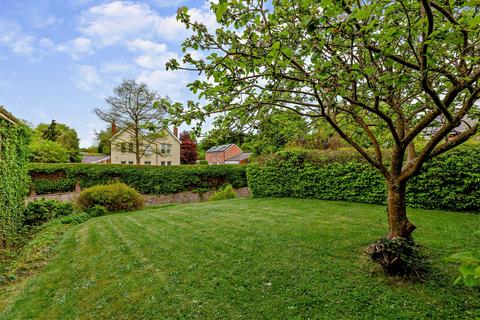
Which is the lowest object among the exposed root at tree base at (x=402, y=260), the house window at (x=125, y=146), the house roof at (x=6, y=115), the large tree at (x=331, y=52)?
the exposed root at tree base at (x=402, y=260)

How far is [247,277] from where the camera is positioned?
421 cm

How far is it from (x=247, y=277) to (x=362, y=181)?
8395 mm

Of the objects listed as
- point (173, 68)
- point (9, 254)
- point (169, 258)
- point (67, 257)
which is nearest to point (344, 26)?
point (173, 68)

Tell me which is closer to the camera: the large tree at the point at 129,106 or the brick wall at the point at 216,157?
the large tree at the point at 129,106

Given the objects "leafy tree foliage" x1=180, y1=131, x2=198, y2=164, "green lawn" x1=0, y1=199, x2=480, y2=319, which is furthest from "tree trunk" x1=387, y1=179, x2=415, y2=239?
"leafy tree foliage" x1=180, y1=131, x2=198, y2=164

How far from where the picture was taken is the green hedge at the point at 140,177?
18.5m

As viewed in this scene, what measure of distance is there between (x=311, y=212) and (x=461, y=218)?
Result: 4.25 meters

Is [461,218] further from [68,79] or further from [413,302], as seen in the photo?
[68,79]

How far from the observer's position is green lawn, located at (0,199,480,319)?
10.8 feet

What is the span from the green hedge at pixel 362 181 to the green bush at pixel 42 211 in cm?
1025

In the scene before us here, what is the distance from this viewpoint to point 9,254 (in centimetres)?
706

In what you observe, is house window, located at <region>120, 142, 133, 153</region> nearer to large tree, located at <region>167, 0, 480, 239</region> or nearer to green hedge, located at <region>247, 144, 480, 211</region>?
green hedge, located at <region>247, 144, 480, 211</region>

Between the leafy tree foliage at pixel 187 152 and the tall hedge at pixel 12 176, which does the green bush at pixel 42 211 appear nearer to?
the tall hedge at pixel 12 176

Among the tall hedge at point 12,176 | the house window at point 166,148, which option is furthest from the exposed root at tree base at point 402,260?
the house window at point 166,148
